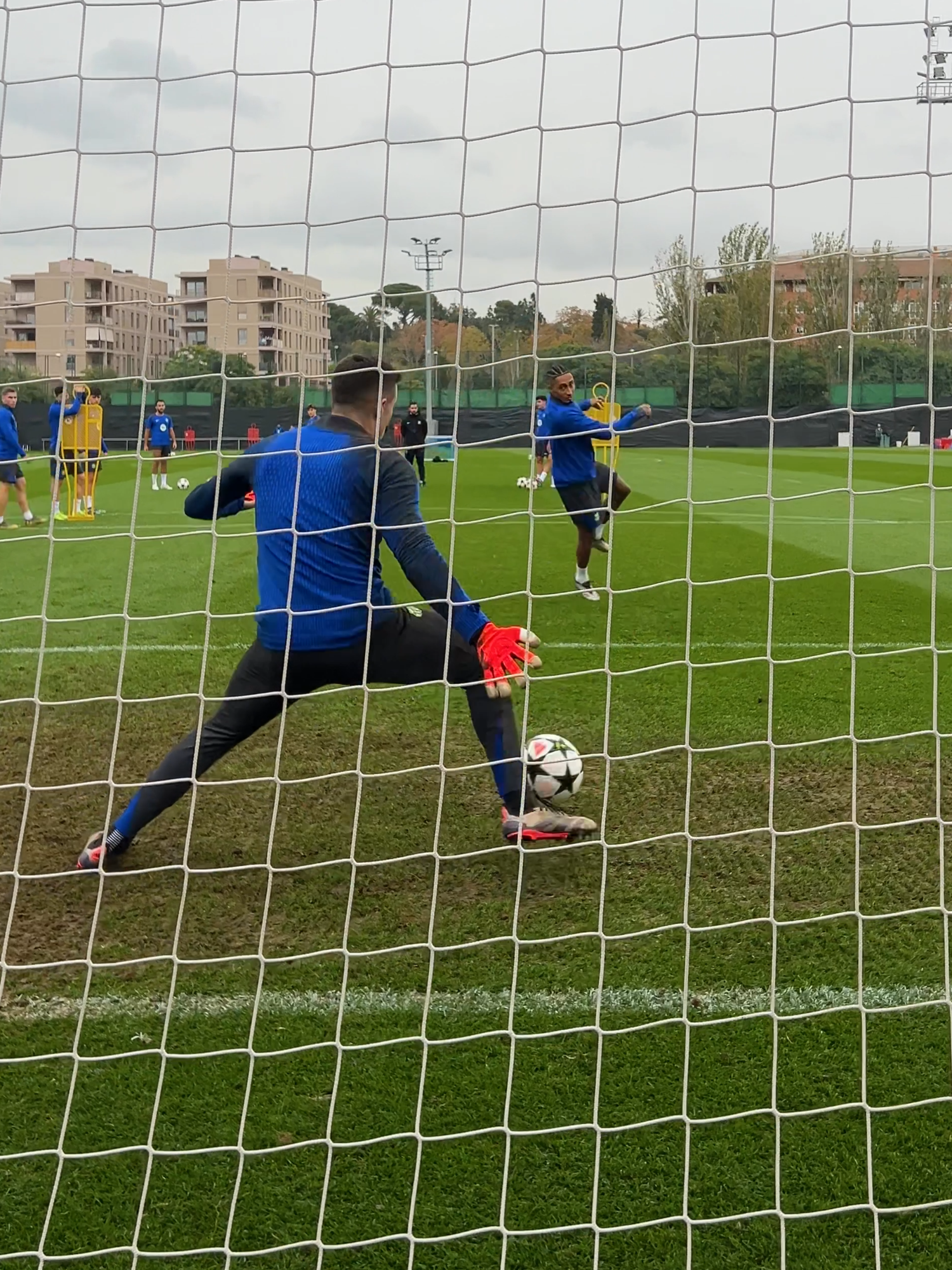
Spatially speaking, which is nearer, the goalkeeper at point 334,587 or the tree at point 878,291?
the goalkeeper at point 334,587

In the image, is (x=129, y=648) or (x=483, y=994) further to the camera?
(x=129, y=648)

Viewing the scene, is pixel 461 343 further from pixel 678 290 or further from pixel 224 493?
pixel 224 493

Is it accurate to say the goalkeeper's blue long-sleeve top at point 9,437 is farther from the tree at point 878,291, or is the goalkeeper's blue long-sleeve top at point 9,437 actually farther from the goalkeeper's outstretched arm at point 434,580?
the tree at point 878,291

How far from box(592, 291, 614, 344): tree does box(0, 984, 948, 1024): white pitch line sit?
216 cm

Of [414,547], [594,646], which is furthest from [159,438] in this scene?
[414,547]

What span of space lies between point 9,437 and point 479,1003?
1249 centimetres

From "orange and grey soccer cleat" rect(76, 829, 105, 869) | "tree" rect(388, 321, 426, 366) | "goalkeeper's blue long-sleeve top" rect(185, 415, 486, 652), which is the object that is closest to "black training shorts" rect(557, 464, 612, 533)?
"tree" rect(388, 321, 426, 366)

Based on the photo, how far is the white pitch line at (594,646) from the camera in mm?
7875

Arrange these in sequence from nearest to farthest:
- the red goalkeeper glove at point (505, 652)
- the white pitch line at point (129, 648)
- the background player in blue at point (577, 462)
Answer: the red goalkeeper glove at point (505, 652), the white pitch line at point (129, 648), the background player in blue at point (577, 462)

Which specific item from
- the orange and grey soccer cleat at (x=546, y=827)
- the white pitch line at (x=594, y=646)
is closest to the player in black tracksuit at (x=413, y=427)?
the white pitch line at (x=594, y=646)

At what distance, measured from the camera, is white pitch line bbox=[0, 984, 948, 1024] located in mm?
3439

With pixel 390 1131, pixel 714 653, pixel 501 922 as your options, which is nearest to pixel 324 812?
pixel 501 922

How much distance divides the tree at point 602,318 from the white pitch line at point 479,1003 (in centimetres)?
216

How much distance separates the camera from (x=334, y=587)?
168 inches
